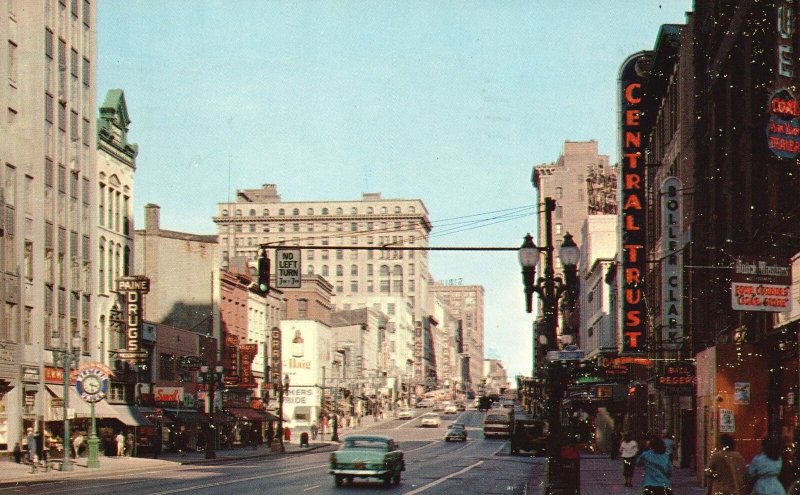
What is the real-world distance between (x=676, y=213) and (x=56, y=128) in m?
33.1

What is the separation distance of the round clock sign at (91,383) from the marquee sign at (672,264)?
2347 centimetres

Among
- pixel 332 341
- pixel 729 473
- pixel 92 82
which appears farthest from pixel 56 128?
pixel 332 341

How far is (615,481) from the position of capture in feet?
148

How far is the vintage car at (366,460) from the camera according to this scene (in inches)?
1560

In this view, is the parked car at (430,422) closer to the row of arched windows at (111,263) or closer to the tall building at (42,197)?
the row of arched windows at (111,263)

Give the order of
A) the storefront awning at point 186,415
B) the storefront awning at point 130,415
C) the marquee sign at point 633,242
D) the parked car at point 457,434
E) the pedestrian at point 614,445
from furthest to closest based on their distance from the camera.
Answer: the parked car at point 457,434
the storefront awning at point 186,415
the storefront awning at point 130,415
the pedestrian at point 614,445
the marquee sign at point 633,242

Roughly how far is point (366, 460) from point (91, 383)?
19.3 m

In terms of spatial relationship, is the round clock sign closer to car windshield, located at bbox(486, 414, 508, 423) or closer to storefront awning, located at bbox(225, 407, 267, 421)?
storefront awning, located at bbox(225, 407, 267, 421)

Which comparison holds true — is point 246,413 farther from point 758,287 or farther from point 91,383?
point 758,287

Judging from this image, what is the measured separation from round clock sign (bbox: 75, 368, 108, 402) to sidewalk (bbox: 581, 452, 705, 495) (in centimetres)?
2048

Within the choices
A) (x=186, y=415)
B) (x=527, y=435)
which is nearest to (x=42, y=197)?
(x=186, y=415)

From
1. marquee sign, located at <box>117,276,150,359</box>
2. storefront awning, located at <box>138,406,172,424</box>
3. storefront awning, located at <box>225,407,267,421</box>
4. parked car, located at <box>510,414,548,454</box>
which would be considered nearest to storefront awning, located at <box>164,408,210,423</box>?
storefront awning, located at <box>138,406,172,424</box>

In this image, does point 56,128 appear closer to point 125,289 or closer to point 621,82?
point 125,289

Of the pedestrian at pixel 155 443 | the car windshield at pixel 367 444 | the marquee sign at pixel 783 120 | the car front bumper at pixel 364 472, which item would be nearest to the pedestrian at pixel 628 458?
the car windshield at pixel 367 444
